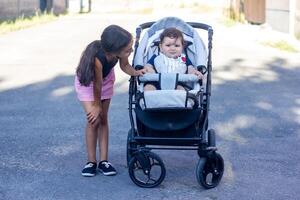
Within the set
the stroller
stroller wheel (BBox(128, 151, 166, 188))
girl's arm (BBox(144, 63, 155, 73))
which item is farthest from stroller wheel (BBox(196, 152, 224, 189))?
girl's arm (BBox(144, 63, 155, 73))

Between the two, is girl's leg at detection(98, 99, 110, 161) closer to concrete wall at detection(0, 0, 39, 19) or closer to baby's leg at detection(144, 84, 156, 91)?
baby's leg at detection(144, 84, 156, 91)

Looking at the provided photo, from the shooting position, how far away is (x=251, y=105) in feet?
29.9

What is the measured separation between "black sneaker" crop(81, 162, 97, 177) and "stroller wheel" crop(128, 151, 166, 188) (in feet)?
1.44

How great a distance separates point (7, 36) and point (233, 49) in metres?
8.11

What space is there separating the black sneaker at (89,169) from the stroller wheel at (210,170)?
98 centimetres

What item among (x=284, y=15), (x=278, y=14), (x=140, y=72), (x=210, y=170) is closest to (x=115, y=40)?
(x=140, y=72)

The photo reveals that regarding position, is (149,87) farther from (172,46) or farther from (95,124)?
(95,124)

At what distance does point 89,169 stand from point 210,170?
3.46ft

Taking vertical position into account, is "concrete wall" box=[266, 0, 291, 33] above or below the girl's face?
below

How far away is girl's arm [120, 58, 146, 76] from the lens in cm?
554

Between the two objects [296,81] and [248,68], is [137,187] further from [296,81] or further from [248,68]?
[248,68]

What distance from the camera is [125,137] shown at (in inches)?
286

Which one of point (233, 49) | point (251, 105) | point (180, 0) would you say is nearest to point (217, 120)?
point (251, 105)

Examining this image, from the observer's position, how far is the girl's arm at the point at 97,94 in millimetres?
5480
